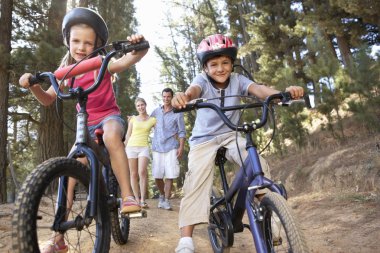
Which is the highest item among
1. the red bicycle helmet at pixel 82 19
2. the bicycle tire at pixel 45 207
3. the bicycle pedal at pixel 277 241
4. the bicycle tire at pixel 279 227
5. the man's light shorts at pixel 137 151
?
the red bicycle helmet at pixel 82 19

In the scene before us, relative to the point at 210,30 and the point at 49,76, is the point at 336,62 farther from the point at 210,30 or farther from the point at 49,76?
the point at 210,30

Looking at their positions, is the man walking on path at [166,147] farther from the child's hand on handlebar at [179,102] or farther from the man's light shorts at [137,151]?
the child's hand on handlebar at [179,102]

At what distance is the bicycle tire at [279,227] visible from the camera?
194 cm

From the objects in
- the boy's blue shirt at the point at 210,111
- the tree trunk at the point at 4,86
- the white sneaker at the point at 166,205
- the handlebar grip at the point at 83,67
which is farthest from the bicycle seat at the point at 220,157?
the tree trunk at the point at 4,86

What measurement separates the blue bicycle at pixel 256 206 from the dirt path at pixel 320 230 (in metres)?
1.07

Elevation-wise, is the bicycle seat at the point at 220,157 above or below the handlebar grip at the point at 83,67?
below

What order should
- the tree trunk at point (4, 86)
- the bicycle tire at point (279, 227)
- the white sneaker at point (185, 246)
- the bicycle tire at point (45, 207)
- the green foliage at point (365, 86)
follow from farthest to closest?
the tree trunk at point (4, 86) < the green foliage at point (365, 86) < the white sneaker at point (185, 246) < the bicycle tire at point (279, 227) < the bicycle tire at point (45, 207)

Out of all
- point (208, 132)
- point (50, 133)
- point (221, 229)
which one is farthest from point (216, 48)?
point (50, 133)

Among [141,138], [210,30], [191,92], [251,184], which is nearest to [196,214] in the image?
[251,184]

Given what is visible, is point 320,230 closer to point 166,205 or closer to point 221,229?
point 221,229

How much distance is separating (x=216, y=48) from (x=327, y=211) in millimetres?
3197

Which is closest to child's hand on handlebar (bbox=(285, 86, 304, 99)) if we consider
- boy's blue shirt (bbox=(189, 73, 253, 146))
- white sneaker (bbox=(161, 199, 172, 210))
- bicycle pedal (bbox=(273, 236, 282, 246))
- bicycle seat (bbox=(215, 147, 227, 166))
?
boy's blue shirt (bbox=(189, 73, 253, 146))

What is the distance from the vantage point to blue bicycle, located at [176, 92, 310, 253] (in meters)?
2.02

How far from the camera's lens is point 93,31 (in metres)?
3.02
